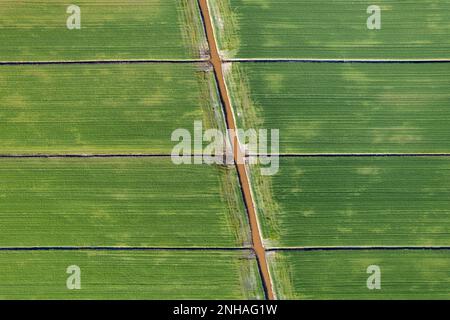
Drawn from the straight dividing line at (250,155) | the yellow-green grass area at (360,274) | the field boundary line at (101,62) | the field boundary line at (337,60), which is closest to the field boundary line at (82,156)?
the straight dividing line at (250,155)

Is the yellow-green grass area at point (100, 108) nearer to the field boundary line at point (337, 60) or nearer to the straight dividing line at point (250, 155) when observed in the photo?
the straight dividing line at point (250, 155)

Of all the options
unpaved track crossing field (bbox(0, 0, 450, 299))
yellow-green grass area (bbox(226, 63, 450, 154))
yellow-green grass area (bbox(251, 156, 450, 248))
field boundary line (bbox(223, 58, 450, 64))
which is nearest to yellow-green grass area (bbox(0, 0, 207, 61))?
unpaved track crossing field (bbox(0, 0, 450, 299))

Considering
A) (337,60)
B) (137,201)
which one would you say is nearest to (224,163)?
(137,201)

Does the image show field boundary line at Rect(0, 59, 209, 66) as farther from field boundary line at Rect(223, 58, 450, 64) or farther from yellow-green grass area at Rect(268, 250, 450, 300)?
yellow-green grass area at Rect(268, 250, 450, 300)

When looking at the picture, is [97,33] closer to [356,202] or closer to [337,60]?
[337,60]

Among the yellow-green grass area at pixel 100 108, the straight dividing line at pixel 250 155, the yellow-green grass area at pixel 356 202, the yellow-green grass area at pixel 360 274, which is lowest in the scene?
the yellow-green grass area at pixel 360 274

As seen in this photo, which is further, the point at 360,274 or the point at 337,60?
the point at 337,60
